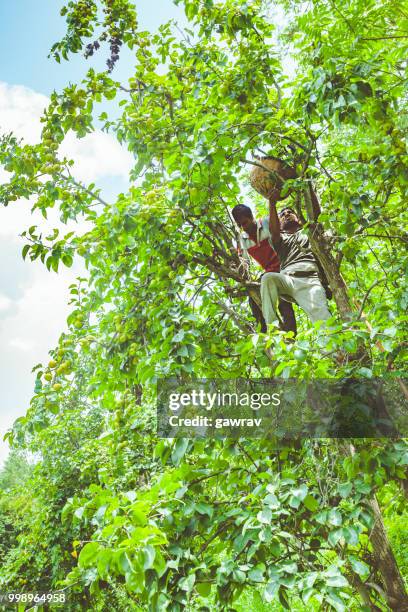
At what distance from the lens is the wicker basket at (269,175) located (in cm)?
296

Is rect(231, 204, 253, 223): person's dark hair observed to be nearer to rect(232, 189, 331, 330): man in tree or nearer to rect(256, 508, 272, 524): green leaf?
rect(232, 189, 331, 330): man in tree

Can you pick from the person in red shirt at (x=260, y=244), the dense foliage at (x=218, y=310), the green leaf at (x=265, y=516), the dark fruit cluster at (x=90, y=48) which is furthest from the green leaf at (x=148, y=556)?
the dark fruit cluster at (x=90, y=48)

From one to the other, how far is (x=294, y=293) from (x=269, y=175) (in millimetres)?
750

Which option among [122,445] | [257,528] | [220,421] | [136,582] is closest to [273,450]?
[220,421]

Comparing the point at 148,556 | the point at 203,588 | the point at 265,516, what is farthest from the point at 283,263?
the point at 148,556

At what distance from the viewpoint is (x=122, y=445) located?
8.11 ft

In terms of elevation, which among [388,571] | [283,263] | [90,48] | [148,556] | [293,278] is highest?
[90,48]

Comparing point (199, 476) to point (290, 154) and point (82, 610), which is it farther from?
point (82, 610)

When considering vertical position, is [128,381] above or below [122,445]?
above

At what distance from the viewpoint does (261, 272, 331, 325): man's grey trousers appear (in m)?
2.96

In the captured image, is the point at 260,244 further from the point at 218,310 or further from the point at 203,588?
the point at 203,588

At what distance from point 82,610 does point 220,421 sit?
6.33m

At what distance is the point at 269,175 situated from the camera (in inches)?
117

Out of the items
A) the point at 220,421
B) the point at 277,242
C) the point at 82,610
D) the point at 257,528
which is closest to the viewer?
the point at 257,528
